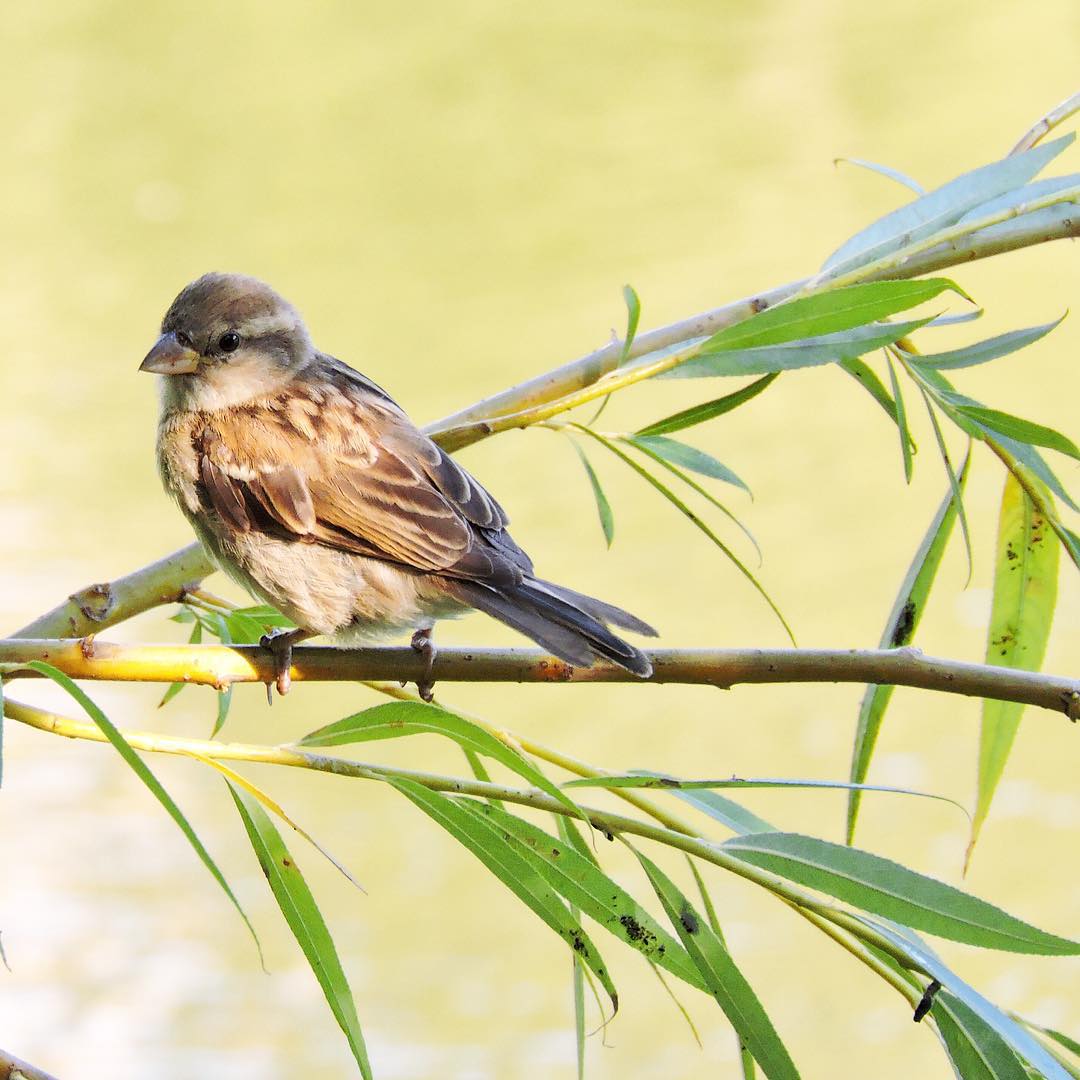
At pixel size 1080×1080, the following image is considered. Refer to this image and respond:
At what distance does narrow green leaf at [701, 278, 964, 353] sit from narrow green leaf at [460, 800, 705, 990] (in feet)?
1.22

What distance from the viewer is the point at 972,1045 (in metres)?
1.01

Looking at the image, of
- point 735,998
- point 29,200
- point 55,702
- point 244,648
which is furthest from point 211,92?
point 735,998

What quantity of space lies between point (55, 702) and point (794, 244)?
2.22m

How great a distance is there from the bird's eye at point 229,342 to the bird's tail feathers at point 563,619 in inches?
15.8

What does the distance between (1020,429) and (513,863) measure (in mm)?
504

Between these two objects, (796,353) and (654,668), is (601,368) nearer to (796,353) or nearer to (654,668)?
(796,353)

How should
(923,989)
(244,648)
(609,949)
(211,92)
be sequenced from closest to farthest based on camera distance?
(923,989) < (244,648) < (609,949) < (211,92)

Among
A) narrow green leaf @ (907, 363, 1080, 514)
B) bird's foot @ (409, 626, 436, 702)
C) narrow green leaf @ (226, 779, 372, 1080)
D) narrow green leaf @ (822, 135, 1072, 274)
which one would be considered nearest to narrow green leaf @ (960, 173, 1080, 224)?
narrow green leaf @ (822, 135, 1072, 274)

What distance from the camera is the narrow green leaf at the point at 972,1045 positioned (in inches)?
39.4

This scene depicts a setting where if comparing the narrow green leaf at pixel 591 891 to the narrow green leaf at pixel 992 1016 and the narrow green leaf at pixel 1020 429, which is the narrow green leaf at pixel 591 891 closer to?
the narrow green leaf at pixel 992 1016

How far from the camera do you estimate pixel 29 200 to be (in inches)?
154

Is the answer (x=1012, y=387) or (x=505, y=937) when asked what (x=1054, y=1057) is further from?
(x=1012, y=387)

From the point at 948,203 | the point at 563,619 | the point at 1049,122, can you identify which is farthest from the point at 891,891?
the point at 1049,122

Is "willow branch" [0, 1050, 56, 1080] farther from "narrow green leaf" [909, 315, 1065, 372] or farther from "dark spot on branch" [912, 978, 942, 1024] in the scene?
"narrow green leaf" [909, 315, 1065, 372]
